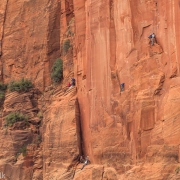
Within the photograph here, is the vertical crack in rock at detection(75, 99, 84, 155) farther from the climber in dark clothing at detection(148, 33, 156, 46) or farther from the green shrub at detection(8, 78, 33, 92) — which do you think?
the green shrub at detection(8, 78, 33, 92)

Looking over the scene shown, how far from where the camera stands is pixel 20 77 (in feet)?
121

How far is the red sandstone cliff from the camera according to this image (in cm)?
2362

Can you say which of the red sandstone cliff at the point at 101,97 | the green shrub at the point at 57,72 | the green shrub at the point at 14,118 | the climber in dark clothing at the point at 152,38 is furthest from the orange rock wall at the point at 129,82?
the green shrub at the point at 14,118

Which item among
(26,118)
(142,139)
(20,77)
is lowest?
(142,139)

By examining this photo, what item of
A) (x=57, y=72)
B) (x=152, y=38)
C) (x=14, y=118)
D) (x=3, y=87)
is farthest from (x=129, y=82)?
(x=3, y=87)

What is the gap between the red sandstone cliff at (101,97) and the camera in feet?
77.5

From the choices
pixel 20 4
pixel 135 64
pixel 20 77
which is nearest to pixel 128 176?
pixel 135 64

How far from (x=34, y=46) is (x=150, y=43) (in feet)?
45.6

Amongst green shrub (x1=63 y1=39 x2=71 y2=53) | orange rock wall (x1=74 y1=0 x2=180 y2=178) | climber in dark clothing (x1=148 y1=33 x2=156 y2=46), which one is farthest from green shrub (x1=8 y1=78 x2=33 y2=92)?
climber in dark clothing (x1=148 y1=33 x2=156 y2=46)

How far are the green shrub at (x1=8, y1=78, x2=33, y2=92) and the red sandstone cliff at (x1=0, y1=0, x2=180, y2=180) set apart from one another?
1.35 ft

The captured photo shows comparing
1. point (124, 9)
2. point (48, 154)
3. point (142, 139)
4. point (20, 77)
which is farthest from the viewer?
point (20, 77)

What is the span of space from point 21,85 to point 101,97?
9276mm

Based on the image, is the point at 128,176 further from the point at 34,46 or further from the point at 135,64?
the point at 34,46

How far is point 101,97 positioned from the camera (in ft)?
89.1
